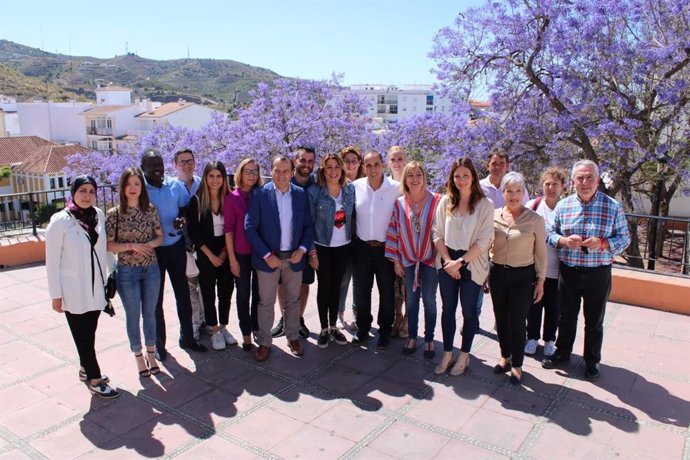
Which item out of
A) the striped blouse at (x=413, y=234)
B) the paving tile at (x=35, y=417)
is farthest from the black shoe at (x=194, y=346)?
the striped blouse at (x=413, y=234)

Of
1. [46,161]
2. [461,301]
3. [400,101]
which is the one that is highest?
[400,101]

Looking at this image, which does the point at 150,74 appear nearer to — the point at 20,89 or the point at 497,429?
the point at 20,89

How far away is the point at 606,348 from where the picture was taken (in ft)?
14.4

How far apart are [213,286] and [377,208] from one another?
4.99 ft

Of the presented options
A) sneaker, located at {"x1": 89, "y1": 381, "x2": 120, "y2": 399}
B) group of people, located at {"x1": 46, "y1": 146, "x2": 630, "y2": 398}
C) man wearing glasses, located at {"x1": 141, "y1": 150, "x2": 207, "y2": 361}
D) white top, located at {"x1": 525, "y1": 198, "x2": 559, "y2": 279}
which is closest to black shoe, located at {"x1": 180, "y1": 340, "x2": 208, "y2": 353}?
group of people, located at {"x1": 46, "y1": 146, "x2": 630, "y2": 398}

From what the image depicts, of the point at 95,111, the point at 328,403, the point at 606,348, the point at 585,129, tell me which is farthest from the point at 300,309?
the point at 95,111

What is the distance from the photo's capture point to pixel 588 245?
3.61 m

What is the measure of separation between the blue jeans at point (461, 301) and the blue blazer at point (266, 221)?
1128 mm

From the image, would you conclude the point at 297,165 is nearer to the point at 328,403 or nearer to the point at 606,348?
the point at 328,403

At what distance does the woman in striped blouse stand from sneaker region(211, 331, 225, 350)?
1.58 metres

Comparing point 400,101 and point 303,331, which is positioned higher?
point 400,101

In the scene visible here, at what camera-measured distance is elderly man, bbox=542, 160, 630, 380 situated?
3.64 meters

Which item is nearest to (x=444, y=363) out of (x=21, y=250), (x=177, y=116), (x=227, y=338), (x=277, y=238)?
(x=277, y=238)

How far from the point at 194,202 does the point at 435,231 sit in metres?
1.90
